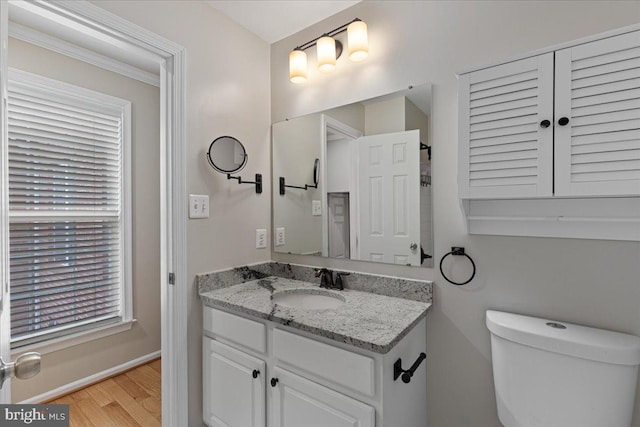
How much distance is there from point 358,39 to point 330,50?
16 centimetres

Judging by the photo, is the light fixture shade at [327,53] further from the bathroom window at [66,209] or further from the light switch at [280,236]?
the bathroom window at [66,209]

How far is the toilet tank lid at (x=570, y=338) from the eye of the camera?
37.8 inches

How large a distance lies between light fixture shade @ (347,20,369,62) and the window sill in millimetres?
2497

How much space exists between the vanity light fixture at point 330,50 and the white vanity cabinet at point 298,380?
4.30 ft

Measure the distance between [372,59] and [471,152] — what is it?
2.49 feet

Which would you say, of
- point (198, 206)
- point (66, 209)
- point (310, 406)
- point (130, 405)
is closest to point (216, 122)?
point (198, 206)

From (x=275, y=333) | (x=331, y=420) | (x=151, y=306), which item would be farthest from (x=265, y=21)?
(x=151, y=306)

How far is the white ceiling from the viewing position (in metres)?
1.63

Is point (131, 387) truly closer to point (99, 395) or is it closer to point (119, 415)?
point (99, 395)

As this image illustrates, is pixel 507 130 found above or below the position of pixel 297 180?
above

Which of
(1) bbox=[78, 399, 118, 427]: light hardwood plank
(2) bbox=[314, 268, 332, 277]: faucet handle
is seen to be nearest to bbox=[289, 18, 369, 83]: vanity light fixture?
(2) bbox=[314, 268, 332, 277]: faucet handle

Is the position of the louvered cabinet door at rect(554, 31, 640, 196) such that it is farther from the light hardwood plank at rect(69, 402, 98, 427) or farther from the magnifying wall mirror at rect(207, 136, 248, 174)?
the light hardwood plank at rect(69, 402, 98, 427)

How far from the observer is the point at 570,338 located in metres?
1.02

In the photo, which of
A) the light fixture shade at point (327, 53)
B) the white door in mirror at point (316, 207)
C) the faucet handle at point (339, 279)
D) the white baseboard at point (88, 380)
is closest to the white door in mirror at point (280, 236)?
the white door in mirror at point (316, 207)
